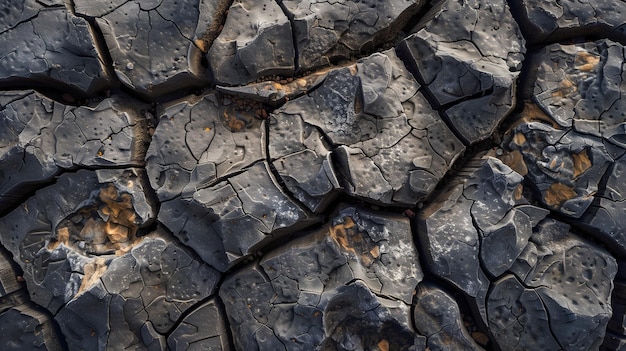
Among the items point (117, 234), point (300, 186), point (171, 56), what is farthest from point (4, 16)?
point (300, 186)

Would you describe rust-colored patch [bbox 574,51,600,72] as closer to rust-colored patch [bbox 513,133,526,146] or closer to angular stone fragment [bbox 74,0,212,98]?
rust-colored patch [bbox 513,133,526,146]

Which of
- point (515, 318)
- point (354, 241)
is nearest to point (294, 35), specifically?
point (354, 241)

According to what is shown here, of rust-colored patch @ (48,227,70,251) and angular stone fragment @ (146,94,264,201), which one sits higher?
angular stone fragment @ (146,94,264,201)

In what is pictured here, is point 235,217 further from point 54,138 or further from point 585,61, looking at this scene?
point 585,61

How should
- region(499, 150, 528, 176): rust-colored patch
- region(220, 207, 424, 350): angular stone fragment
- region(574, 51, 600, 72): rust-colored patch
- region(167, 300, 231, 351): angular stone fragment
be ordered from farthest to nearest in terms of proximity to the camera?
region(574, 51, 600, 72): rust-colored patch < region(499, 150, 528, 176): rust-colored patch < region(167, 300, 231, 351): angular stone fragment < region(220, 207, 424, 350): angular stone fragment

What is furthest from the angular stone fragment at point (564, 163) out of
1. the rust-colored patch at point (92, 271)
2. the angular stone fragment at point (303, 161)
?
the rust-colored patch at point (92, 271)

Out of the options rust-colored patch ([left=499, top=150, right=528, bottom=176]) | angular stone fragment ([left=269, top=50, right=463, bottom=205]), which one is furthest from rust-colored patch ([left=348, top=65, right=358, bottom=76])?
rust-colored patch ([left=499, top=150, right=528, bottom=176])
